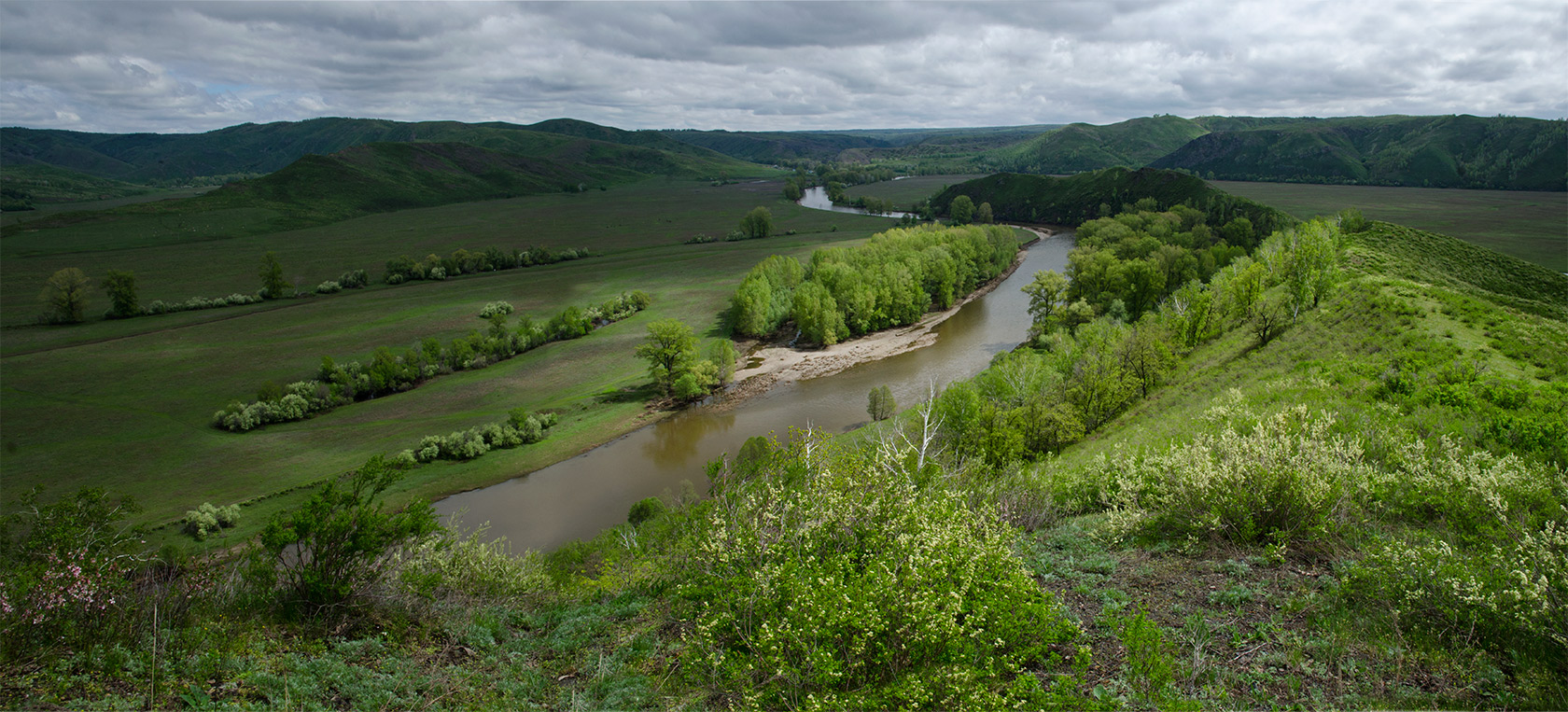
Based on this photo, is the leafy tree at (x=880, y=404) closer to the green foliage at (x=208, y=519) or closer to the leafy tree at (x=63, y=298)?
the green foliage at (x=208, y=519)

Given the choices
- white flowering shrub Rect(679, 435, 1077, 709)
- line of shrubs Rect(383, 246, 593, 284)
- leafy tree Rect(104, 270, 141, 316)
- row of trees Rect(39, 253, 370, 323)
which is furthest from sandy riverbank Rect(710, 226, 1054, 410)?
leafy tree Rect(104, 270, 141, 316)

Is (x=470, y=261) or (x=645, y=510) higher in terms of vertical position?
(x=470, y=261)

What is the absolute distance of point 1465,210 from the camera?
128875mm

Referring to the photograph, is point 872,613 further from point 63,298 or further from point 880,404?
point 63,298

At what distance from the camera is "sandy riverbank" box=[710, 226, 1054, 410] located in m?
58.3

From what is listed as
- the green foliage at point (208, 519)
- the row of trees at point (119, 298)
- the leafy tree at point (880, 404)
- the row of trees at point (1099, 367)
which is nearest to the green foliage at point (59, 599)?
the row of trees at point (1099, 367)

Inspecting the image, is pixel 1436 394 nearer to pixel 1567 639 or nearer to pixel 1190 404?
pixel 1190 404

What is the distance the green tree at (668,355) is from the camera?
54.8 metres

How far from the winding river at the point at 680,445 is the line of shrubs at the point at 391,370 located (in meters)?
20.8

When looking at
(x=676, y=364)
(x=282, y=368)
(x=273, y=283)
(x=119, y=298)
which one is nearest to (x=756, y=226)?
(x=273, y=283)

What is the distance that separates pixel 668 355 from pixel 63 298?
74.0 m

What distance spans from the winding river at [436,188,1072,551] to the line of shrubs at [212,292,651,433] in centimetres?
2078

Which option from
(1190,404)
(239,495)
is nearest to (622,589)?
(1190,404)

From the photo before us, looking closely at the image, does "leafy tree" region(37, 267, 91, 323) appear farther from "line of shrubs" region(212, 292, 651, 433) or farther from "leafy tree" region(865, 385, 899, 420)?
"leafy tree" region(865, 385, 899, 420)
